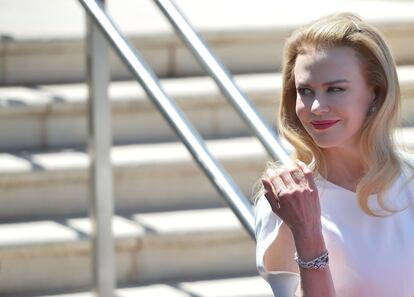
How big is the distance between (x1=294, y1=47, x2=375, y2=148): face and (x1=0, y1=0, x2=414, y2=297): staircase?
164 cm

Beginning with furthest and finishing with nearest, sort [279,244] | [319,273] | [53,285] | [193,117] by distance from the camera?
1. [193,117]
2. [53,285]
3. [279,244]
4. [319,273]

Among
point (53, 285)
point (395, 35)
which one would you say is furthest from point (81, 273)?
point (395, 35)

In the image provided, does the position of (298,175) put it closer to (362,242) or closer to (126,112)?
(362,242)

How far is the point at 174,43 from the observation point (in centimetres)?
420

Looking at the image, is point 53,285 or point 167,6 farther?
point 53,285

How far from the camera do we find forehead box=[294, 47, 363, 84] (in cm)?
185

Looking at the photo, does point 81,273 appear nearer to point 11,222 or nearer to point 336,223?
point 11,222

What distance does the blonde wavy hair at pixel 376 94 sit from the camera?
1.87 meters

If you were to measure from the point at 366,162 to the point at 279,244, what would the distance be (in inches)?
8.0

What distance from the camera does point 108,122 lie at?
3.06 m

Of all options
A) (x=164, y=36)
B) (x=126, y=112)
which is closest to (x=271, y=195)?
(x=126, y=112)

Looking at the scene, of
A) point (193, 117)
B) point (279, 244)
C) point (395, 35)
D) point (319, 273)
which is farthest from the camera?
point (395, 35)

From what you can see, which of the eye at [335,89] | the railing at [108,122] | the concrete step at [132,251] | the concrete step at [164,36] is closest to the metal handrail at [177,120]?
the railing at [108,122]

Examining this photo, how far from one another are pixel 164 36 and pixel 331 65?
238 centimetres
